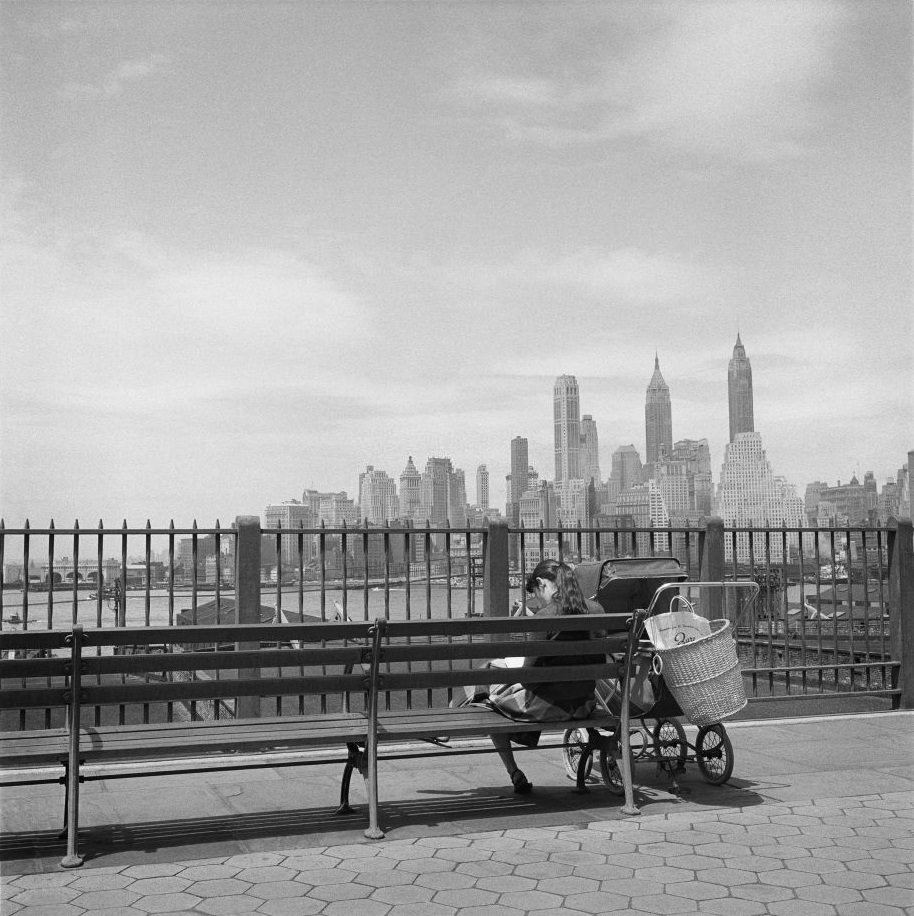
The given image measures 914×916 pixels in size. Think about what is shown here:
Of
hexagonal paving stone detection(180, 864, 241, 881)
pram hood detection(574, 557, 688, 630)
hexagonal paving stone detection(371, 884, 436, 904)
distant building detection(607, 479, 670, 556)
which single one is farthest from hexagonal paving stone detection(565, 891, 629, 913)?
distant building detection(607, 479, 670, 556)

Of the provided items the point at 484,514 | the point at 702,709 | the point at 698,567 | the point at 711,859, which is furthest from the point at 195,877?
the point at 698,567

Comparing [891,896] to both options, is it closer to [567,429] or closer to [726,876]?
[726,876]

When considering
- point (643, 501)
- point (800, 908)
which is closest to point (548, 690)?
point (800, 908)

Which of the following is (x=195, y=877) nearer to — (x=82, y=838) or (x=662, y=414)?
(x=82, y=838)

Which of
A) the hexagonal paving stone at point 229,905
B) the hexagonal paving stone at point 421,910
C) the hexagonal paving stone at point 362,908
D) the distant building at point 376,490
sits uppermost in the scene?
the distant building at point 376,490

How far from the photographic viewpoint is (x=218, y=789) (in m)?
6.07

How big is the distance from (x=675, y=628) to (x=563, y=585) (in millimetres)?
782

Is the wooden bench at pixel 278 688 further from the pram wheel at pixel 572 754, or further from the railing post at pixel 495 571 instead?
the railing post at pixel 495 571

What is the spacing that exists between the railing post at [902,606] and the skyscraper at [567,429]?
109259 mm

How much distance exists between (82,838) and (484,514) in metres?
3.97

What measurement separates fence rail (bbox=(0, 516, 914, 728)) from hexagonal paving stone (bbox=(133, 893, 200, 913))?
7.37ft

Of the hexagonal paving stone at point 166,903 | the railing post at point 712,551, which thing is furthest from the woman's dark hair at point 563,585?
the railing post at point 712,551

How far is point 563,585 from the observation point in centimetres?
580

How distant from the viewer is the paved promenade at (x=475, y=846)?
411 cm
